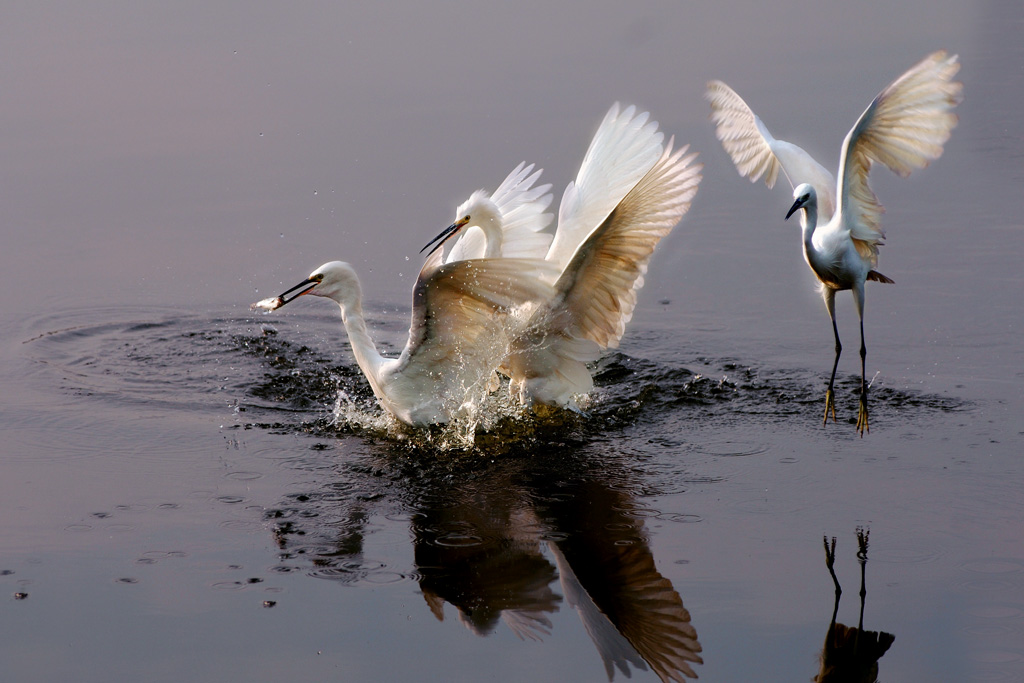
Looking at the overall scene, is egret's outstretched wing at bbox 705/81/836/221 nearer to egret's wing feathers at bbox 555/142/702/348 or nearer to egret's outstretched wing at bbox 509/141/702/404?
egret's outstretched wing at bbox 509/141/702/404

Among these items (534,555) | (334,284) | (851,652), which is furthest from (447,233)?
(851,652)

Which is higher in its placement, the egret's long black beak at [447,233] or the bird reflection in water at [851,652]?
the egret's long black beak at [447,233]

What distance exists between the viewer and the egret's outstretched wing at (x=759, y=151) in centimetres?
667

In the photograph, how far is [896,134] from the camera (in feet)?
19.7

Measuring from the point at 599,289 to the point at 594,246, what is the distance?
1.25 ft

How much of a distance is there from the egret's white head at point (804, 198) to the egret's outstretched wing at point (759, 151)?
458 millimetres

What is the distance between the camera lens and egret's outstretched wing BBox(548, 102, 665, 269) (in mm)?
6953

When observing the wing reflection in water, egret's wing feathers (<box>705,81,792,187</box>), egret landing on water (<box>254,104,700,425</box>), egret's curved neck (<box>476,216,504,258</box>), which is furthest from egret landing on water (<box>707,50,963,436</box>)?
the wing reflection in water

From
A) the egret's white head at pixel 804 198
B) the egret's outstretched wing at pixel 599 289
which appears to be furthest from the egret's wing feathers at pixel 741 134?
the egret's outstretched wing at pixel 599 289

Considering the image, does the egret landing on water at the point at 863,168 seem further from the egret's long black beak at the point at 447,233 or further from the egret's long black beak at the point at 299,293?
the egret's long black beak at the point at 299,293

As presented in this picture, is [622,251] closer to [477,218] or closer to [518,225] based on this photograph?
[477,218]

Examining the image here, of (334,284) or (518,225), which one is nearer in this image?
(334,284)

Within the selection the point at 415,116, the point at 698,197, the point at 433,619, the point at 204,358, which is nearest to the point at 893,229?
the point at 698,197

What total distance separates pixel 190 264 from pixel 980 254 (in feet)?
19.6
